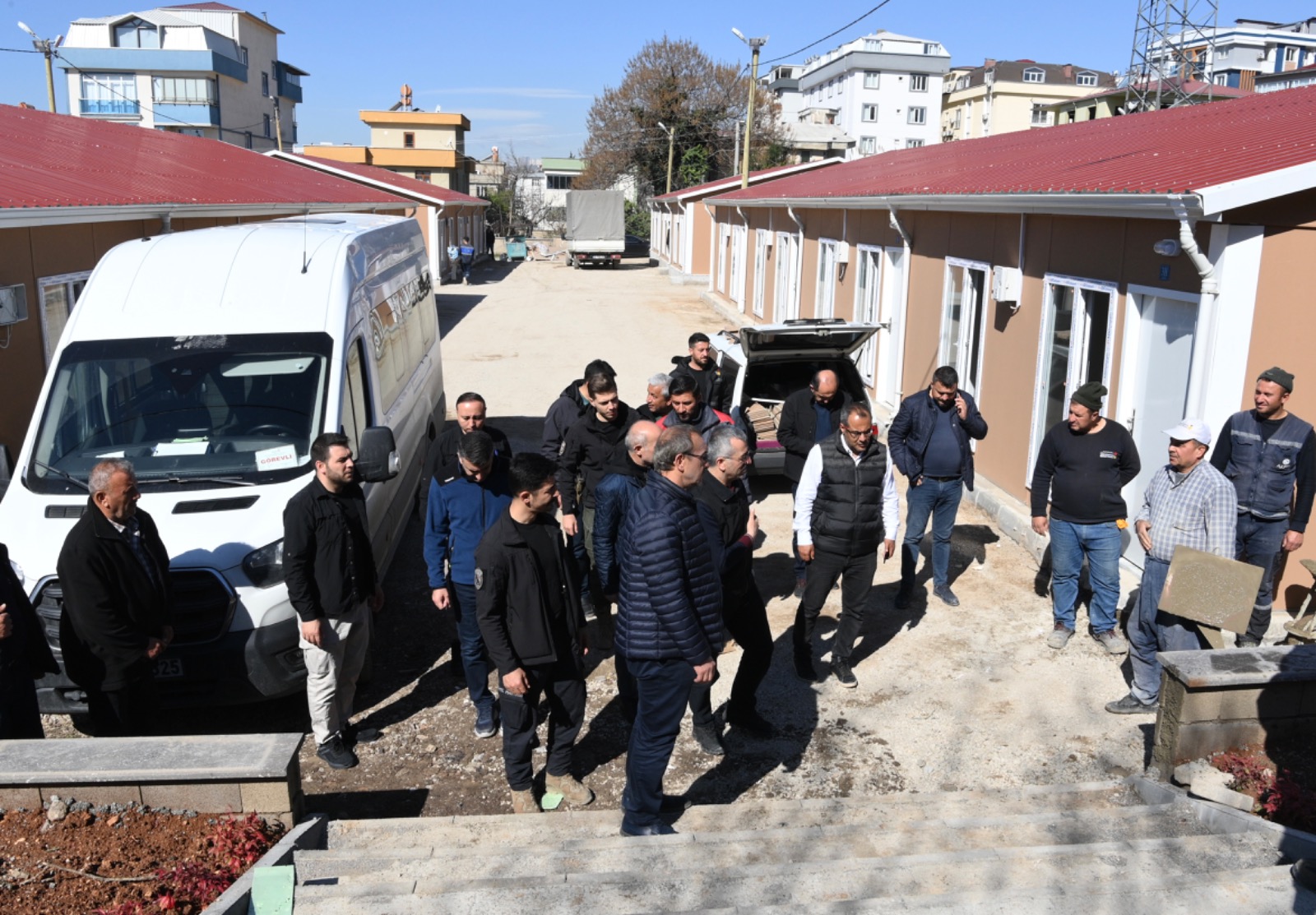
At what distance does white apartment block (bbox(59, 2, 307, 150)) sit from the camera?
212 feet

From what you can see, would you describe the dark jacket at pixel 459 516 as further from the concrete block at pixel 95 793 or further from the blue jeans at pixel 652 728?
the concrete block at pixel 95 793

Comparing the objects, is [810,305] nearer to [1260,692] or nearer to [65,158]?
[65,158]

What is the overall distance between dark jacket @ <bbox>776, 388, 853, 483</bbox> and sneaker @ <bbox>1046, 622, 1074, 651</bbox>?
217 cm

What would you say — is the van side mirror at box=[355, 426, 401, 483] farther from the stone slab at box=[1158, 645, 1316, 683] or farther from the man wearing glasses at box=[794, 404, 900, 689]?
the stone slab at box=[1158, 645, 1316, 683]

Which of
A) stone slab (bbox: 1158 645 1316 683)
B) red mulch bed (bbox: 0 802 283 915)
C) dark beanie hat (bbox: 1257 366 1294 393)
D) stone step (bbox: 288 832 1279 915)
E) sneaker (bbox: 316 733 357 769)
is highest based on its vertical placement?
dark beanie hat (bbox: 1257 366 1294 393)

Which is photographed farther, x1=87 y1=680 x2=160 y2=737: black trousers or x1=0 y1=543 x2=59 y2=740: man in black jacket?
x1=87 y1=680 x2=160 y2=737: black trousers

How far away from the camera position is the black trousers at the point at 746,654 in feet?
18.0

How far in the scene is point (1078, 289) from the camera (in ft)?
29.3

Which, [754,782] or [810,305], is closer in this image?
[754,782]

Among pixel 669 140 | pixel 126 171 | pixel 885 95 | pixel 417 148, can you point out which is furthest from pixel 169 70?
pixel 126 171

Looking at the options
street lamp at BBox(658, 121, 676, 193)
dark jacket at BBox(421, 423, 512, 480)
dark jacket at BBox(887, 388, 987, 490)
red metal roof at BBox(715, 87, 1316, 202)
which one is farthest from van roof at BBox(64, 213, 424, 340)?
street lamp at BBox(658, 121, 676, 193)

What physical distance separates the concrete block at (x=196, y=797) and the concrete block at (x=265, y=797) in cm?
3

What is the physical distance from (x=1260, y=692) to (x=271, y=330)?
5.87 meters

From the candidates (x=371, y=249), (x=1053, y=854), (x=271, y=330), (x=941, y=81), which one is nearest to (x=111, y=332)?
(x=271, y=330)
